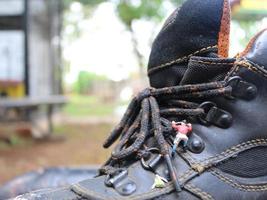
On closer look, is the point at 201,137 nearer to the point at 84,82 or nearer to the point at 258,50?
the point at 258,50

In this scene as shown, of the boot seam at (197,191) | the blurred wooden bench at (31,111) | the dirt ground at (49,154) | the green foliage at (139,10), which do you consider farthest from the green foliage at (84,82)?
the boot seam at (197,191)

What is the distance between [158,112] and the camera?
34.0 inches

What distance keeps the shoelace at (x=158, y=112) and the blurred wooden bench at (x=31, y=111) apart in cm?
436

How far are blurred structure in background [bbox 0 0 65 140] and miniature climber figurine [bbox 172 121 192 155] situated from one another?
4.44 m

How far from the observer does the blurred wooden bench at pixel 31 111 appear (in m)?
5.20

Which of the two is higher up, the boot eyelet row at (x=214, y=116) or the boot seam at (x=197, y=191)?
the boot eyelet row at (x=214, y=116)

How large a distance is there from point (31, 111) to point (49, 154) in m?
1.28

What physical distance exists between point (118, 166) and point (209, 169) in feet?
0.54

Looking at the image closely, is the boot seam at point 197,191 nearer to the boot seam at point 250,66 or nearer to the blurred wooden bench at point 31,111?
the boot seam at point 250,66

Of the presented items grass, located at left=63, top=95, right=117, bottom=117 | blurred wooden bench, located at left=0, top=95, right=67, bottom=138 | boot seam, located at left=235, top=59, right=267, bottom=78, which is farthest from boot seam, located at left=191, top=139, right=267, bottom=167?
grass, located at left=63, top=95, right=117, bottom=117

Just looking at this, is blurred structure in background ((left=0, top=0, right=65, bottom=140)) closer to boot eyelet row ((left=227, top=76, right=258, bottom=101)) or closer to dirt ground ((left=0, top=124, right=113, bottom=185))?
dirt ground ((left=0, top=124, right=113, bottom=185))

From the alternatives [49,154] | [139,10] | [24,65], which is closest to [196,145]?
[49,154]

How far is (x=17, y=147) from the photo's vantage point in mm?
5730

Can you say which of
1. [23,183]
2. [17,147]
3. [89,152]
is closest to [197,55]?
[23,183]
